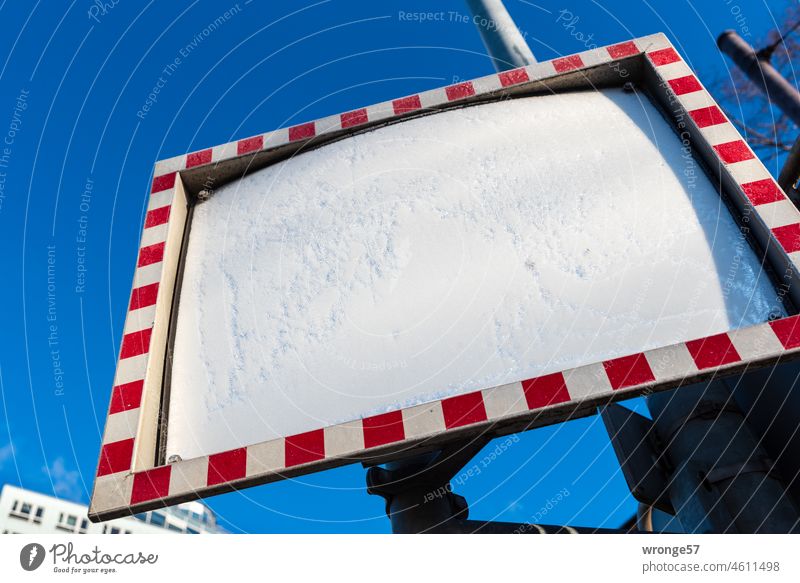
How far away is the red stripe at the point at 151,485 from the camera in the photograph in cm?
171

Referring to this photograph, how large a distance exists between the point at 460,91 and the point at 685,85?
3.05 feet

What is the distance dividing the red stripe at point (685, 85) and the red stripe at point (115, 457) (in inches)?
94.1

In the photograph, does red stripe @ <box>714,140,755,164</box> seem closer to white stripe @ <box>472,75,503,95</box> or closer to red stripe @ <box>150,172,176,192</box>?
white stripe @ <box>472,75,503,95</box>

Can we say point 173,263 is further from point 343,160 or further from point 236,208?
point 343,160

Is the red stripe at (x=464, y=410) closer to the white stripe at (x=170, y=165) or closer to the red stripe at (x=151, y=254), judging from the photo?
the red stripe at (x=151, y=254)

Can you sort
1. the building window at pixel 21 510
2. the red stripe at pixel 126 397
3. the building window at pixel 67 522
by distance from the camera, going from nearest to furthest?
the red stripe at pixel 126 397, the building window at pixel 21 510, the building window at pixel 67 522

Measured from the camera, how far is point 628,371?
65.8 inches

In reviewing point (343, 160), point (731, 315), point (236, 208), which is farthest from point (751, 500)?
point (236, 208)

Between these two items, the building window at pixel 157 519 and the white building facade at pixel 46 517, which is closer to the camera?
the white building facade at pixel 46 517

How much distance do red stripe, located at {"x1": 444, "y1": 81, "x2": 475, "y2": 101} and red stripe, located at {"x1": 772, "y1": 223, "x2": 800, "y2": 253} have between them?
1.37m

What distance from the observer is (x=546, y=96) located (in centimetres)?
264

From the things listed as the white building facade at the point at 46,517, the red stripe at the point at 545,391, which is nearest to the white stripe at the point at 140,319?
the red stripe at the point at 545,391

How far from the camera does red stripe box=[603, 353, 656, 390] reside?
1.65 metres

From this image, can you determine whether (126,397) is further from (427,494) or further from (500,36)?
(500,36)
